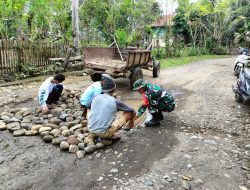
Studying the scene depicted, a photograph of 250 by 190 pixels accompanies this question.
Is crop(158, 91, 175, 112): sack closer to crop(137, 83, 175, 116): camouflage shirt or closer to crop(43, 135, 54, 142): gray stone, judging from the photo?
crop(137, 83, 175, 116): camouflage shirt

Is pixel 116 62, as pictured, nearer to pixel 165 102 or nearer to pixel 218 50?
pixel 165 102

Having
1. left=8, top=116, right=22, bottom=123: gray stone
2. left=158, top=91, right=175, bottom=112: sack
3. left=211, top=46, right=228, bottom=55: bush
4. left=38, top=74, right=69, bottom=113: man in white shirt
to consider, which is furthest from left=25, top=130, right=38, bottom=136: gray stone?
left=211, top=46, right=228, bottom=55: bush

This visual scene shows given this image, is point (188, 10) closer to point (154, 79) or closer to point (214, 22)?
point (214, 22)

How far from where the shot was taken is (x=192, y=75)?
11414 millimetres

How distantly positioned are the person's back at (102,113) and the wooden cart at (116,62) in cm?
353

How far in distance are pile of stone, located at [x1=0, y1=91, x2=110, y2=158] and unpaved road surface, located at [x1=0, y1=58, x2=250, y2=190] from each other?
0.13 m

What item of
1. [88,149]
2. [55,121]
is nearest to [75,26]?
[55,121]

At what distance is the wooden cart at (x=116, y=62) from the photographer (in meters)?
7.81

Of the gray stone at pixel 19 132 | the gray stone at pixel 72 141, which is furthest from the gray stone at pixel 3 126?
the gray stone at pixel 72 141

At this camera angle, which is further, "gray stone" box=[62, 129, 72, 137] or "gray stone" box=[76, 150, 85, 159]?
"gray stone" box=[62, 129, 72, 137]

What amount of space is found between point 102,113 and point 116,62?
192 inches

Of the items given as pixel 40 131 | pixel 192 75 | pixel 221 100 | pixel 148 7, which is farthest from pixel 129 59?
pixel 148 7

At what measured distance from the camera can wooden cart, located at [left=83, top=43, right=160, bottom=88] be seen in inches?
307

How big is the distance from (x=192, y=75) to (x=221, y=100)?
4.26 meters
